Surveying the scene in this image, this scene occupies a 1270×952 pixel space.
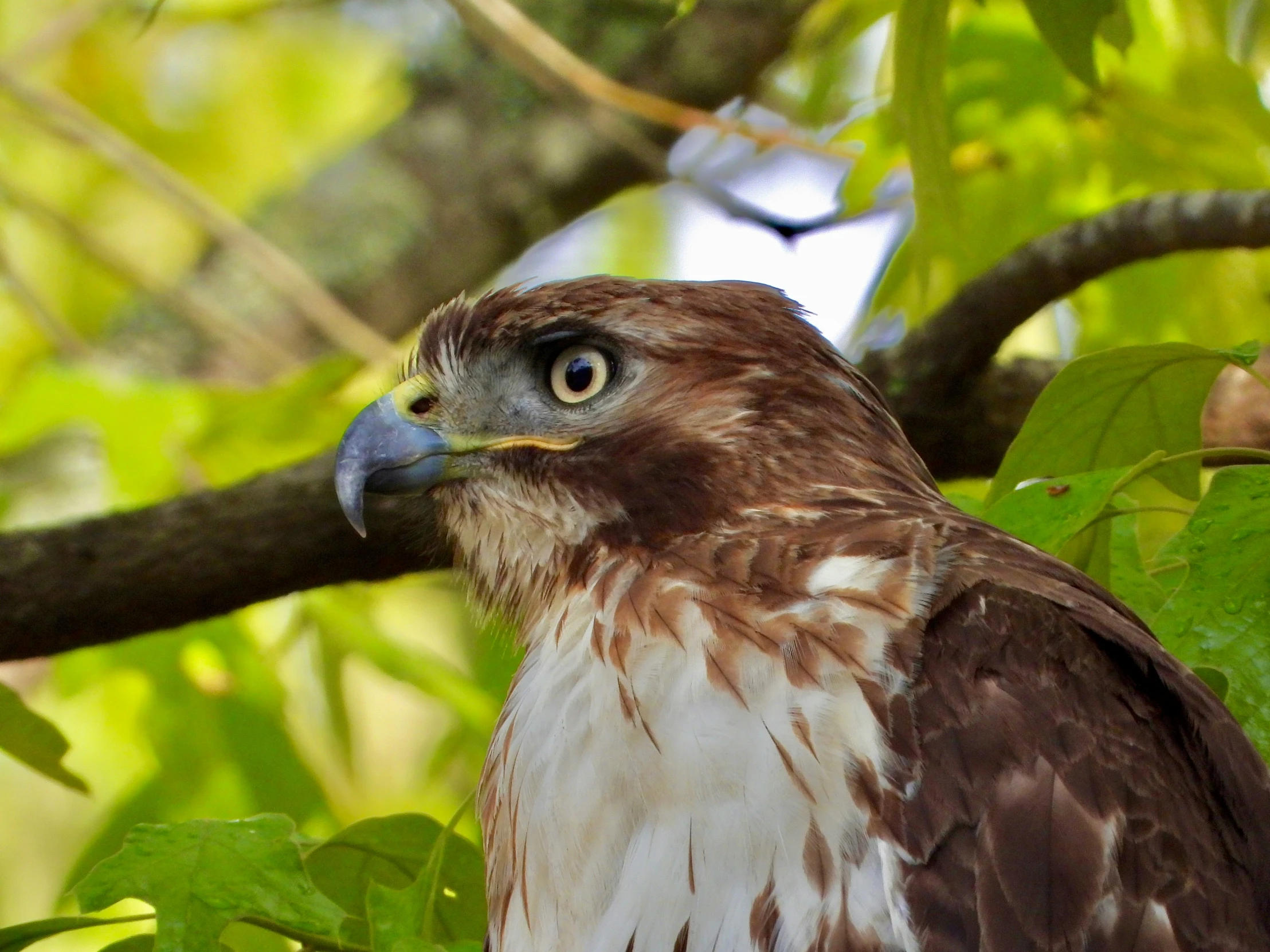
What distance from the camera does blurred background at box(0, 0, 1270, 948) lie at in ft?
13.2

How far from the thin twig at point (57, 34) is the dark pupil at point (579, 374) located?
3445 millimetres

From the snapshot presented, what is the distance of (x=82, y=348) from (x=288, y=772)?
6.96 ft

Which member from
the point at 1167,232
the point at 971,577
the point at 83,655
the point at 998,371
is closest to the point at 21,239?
the point at 83,655

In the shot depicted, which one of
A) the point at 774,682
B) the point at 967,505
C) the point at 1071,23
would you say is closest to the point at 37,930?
the point at 774,682

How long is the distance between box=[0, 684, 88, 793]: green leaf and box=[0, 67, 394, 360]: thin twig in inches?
87.8

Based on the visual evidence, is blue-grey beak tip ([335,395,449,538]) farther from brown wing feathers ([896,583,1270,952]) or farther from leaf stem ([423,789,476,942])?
brown wing feathers ([896,583,1270,952])

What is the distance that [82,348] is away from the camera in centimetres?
535

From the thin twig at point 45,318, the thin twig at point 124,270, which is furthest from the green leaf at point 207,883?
the thin twig at point 45,318

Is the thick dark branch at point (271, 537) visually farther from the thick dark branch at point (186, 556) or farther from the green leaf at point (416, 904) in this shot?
the green leaf at point (416, 904)

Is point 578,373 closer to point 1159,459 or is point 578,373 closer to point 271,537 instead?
point 271,537

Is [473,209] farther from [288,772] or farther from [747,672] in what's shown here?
[747,672]

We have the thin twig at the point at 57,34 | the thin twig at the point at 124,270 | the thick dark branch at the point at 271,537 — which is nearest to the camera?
the thick dark branch at the point at 271,537

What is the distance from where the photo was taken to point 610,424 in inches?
118

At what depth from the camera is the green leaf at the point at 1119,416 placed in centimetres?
267
